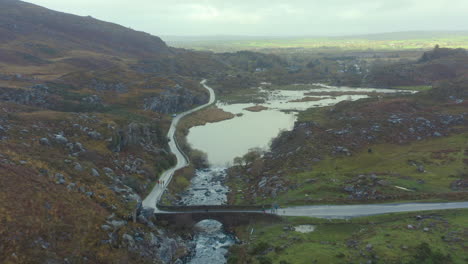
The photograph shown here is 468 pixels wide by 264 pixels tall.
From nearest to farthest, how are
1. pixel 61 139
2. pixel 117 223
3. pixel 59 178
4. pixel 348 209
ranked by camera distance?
pixel 117 223 → pixel 59 178 → pixel 348 209 → pixel 61 139

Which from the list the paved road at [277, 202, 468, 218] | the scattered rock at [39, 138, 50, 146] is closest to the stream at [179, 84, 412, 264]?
the paved road at [277, 202, 468, 218]

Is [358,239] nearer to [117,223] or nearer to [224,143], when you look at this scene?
[117,223]

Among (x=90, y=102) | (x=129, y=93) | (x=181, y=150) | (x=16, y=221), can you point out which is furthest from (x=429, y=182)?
(x=129, y=93)

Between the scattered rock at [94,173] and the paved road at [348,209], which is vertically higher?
the scattered rock at [94,173]

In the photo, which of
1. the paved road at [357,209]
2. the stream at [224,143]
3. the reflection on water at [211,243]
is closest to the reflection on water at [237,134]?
the stream at [224,143]

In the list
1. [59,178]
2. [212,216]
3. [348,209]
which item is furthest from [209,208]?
[59,178]

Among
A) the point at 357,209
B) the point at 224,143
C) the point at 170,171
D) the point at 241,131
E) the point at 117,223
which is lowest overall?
the point at 224,143

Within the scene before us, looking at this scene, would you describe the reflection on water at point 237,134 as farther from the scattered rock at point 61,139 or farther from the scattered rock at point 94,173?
the scattered rock at point 61,139
